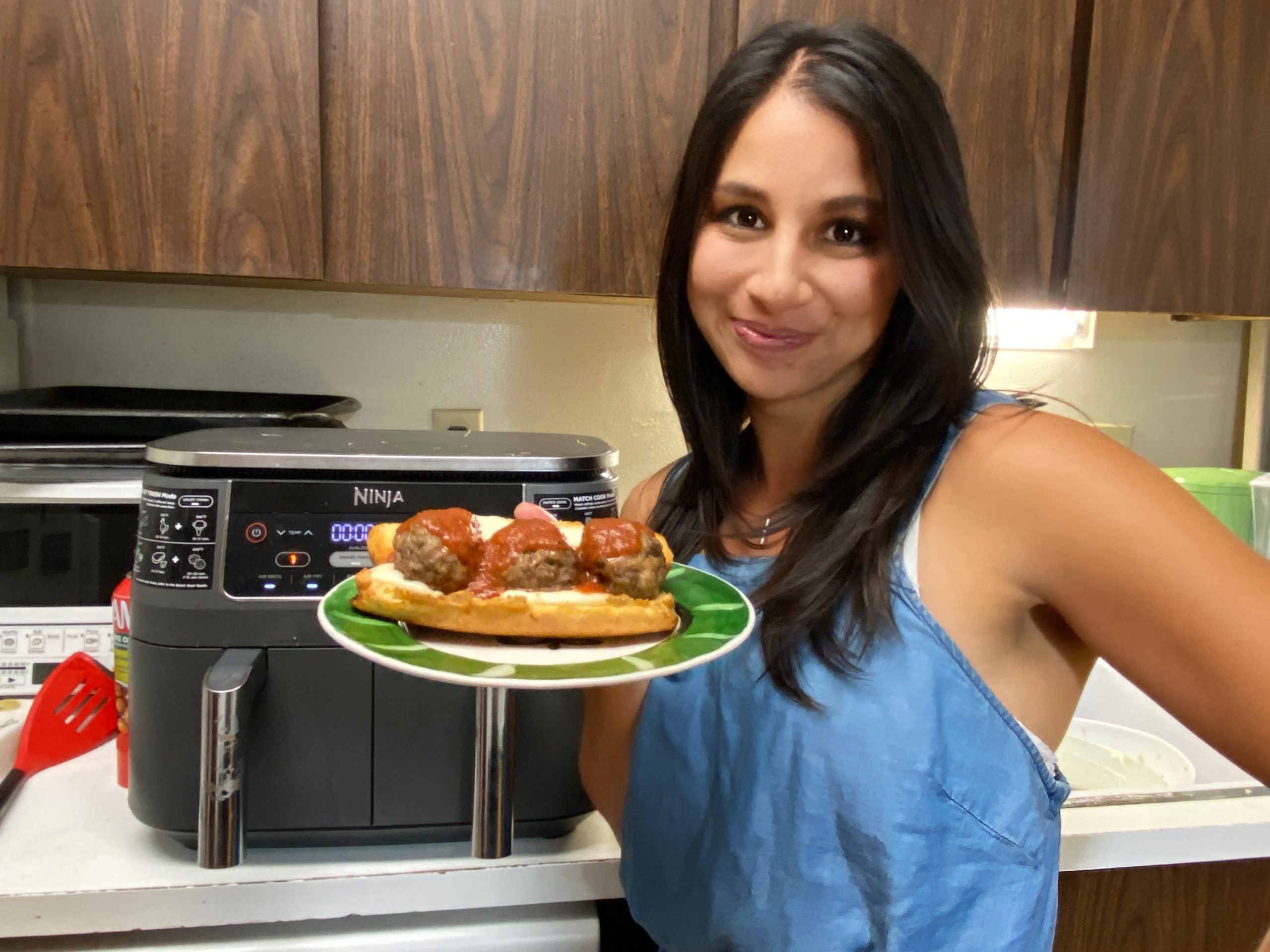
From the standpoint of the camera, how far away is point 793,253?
753 millimetres

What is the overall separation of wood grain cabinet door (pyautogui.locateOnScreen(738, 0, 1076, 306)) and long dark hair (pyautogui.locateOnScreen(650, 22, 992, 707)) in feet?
1.52

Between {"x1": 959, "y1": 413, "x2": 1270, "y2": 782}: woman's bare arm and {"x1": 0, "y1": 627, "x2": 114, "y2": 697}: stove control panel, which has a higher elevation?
{"x1": 959, "y1": 413, "x2": 1270, "y2": 782}: woman's bare arm

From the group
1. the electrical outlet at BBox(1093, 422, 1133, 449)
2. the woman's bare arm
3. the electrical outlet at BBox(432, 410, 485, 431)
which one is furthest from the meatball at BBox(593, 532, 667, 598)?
the electrical outlet at BBox(1093, 422, 1133, 449)

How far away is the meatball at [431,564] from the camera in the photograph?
607 mm

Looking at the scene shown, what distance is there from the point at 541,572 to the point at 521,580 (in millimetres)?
15

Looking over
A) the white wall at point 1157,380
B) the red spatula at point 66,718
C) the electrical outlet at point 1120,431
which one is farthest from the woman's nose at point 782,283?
the electrical outlet at point 1120,431

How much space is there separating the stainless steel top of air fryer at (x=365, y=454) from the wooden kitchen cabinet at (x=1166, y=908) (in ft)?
2.44

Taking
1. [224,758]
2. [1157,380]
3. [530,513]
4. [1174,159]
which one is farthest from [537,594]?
[1157,380]

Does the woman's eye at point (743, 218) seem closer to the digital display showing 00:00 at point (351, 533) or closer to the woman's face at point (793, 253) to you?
the woman's face at point (793, 253)

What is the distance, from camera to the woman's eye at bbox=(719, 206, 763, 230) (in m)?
0.80

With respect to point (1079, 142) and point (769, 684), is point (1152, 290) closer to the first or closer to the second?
point (1079, 142)

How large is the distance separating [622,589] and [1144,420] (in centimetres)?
153

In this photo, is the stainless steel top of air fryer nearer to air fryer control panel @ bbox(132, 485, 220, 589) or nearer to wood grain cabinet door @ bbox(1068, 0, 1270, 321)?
air fryer control panel @ bbox(132, 485, 220, 589)

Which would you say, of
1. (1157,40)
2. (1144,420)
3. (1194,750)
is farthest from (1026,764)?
(1144,420)
